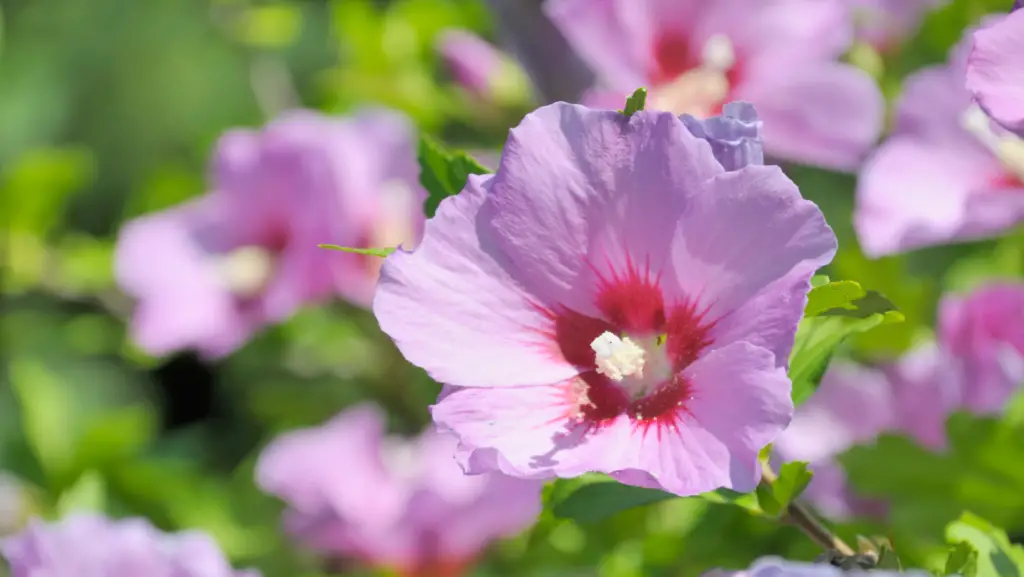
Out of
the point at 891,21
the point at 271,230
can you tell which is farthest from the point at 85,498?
the point at 891,21

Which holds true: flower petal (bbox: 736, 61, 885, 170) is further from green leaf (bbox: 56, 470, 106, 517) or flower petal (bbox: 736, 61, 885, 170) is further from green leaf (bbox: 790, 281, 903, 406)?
green leaf (bbox: 56, 470, 106, 517)

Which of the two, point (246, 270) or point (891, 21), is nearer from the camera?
point (891, 21)

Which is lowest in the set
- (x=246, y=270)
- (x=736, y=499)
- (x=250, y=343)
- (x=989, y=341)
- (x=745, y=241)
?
(x=250, y=343)

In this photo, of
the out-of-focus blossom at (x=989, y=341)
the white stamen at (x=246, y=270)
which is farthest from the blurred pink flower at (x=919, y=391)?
the white stamen at (x=246, y=270)

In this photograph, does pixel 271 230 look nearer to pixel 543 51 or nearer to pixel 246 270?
pixel 246 270

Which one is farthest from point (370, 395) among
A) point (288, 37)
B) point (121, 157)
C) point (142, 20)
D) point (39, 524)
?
point (142, 20)

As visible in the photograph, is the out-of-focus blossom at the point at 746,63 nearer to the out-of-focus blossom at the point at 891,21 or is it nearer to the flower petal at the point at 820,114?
the flower petal at the point at 820,114

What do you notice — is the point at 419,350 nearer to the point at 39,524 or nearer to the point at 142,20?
the point at 39,524
